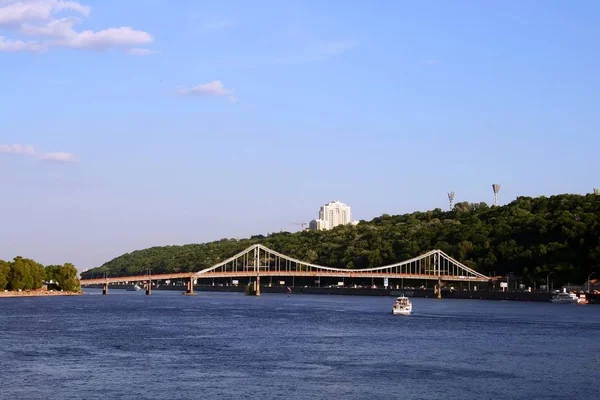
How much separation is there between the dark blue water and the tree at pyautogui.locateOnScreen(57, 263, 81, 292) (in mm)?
77618

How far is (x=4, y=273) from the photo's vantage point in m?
147

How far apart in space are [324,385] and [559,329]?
41681mm

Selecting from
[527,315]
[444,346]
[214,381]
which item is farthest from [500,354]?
[527,315]

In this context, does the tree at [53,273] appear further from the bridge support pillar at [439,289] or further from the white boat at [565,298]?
the white boat at [565,298]

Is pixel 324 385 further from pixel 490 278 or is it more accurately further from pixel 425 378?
pixel 490 278

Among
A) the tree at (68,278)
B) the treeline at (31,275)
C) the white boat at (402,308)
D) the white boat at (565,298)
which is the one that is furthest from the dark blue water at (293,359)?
the tree at (68,278)

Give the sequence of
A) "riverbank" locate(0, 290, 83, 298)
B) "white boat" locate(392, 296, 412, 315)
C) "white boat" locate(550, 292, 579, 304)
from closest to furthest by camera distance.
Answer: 1. "white boat" locate(392, 296, 412, 315)
2. "white boat" locate(550, 292, 579, 304)
3. "riverbank" locate(0, 290, 83, 298)

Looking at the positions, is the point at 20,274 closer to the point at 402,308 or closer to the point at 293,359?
the point at 402,308

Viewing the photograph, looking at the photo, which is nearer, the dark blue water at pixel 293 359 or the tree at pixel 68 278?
the dark blue water at pixel 293 359

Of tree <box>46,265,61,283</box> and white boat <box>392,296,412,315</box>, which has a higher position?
tree <box>46,265,61,283</box>

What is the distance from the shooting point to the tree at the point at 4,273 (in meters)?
146

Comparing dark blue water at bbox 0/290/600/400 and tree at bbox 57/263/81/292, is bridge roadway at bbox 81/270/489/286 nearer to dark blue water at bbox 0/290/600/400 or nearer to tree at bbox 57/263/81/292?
tree at bbox 57/263/81/292

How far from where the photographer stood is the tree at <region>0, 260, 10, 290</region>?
146438 millimetres

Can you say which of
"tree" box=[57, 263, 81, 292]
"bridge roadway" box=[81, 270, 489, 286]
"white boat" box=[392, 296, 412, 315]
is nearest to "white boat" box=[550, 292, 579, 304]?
"bridge roadway" box=[81, 270, 489, 286]
